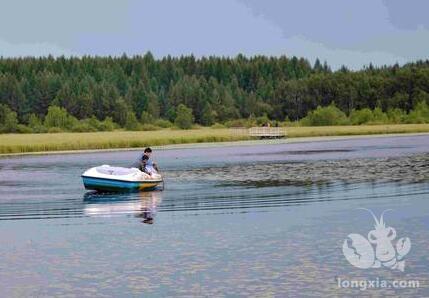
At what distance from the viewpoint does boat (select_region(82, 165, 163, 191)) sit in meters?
38.6

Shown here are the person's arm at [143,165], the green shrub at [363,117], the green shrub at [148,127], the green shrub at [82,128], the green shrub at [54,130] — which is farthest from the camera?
the green shrub at [363,117]

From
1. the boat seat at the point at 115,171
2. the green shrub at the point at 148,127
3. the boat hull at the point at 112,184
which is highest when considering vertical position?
the boat seat at the point at 115,171

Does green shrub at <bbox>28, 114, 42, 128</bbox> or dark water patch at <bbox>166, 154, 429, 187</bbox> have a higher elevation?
green shrub at <bbox>28, 114, 42, 128</bbox>

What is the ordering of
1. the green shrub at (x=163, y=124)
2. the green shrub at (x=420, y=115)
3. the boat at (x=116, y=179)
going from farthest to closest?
the green shrub at (x=163, y=124), the green shrub at (x=420, y=115), the boat at (x=116, y=179)

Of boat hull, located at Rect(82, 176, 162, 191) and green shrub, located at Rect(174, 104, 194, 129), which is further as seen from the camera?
green shrub, located at Rect(174, 104, 194, 129)

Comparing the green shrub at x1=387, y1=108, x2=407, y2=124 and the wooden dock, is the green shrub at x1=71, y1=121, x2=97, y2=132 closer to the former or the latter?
the wooden dock

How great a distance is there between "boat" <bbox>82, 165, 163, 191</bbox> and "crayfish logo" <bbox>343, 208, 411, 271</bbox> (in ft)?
50.5

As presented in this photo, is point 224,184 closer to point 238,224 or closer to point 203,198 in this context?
point 203,198

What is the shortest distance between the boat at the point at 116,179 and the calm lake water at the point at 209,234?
63 centimetres

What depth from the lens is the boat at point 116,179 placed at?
38.6 meters

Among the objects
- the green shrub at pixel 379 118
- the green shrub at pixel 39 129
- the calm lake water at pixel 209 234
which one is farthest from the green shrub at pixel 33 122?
the calm lake water at pixel 209 234

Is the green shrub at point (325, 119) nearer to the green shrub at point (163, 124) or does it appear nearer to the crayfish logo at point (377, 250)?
the green shrub at point (163, 124)

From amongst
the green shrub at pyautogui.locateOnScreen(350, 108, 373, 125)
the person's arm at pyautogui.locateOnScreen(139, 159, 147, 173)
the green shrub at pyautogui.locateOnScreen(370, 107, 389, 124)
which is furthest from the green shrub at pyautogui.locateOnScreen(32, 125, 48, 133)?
the person's arm at pyautogui.locateOnScreen(139, 159, 147, 173)

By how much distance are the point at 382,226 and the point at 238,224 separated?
13.6ft
